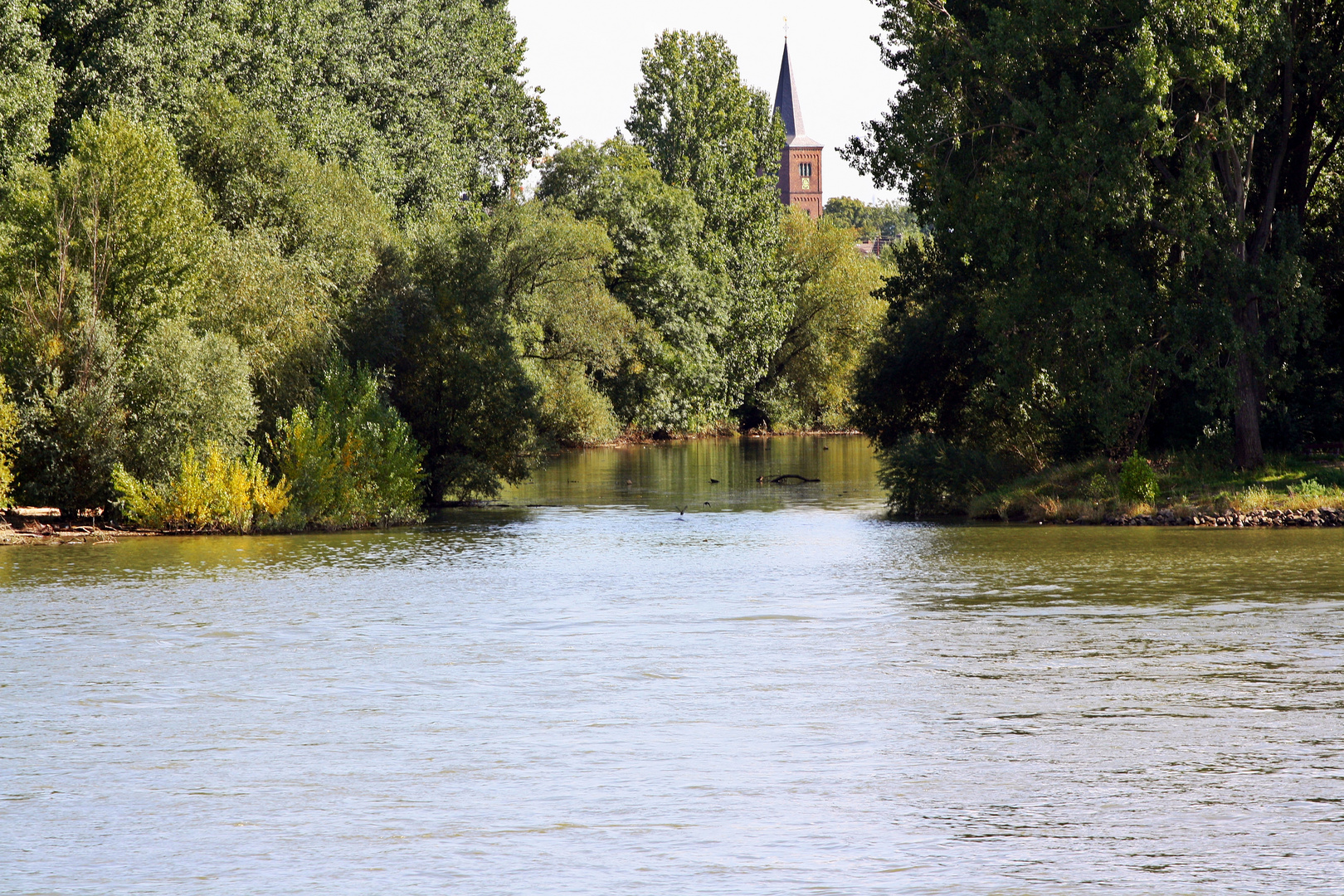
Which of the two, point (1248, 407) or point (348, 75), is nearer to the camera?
point (1248, 407)

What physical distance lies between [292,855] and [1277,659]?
13.8 meters

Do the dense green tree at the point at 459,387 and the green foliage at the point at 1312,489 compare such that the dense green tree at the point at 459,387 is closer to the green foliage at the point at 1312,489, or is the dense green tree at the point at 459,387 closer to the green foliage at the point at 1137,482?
the green foliage at the point at 1137,482

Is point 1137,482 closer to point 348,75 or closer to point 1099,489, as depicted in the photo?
point 1099,489

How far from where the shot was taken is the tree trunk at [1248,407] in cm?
3778

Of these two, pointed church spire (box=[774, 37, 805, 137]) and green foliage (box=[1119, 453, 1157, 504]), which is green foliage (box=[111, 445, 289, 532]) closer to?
green foliage (box=[1119, 453, 1157, 504])

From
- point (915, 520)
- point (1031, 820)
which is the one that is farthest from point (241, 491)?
point (1031, 820)

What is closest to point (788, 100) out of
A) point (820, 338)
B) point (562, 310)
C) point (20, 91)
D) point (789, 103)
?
point (789, 103)

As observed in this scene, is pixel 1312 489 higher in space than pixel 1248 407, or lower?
lower

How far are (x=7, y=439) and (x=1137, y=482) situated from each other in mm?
29962

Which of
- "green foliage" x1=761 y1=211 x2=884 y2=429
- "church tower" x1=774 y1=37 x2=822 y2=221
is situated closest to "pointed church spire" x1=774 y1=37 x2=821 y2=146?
"church tower" x1=774 y1=37 x2=822 y2=221

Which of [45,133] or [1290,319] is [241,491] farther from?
[1290,319]

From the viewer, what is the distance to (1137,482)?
128 ft

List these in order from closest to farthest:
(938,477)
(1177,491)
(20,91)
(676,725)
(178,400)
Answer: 1. (676,725)
2. (178,400)
3. (1177,491)
4. (20,91)
5. (938,477)

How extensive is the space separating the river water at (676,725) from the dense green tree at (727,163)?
208 ft
